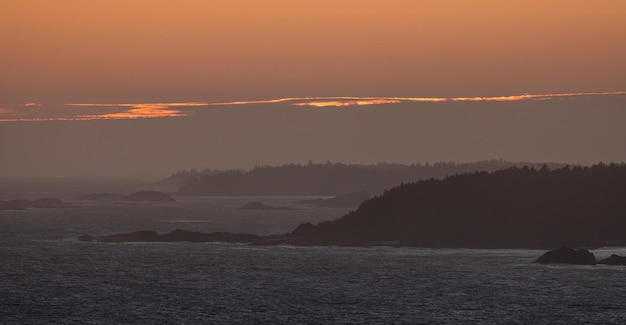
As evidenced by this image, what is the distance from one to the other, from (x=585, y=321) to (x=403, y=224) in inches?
3597

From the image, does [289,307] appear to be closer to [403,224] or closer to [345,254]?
[345,254]

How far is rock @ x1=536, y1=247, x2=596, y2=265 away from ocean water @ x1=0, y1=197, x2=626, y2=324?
8.39 ft

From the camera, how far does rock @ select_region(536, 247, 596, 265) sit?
14112 cm

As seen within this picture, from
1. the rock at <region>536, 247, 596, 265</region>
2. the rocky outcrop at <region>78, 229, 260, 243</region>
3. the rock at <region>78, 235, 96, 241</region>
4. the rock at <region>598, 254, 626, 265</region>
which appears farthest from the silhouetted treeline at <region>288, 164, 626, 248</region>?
the rock at <region>78, 235, 96, 241</region>

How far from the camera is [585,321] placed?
301 ft

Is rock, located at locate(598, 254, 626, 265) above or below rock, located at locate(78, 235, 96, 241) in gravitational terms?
below

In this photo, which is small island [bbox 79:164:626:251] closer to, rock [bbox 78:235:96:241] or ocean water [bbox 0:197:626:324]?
ocean water [bbox 0:197:626:324]

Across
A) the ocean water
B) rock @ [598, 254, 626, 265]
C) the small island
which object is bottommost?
the ocean water

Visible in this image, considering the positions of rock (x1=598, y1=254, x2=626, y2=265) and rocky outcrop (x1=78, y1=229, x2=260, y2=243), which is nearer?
rock (x1=598, y1=254, x2=626, y2=265)

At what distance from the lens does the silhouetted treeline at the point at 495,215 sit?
174 metres

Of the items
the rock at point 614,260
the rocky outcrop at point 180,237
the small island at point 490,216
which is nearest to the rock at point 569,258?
the rock at point 614,260

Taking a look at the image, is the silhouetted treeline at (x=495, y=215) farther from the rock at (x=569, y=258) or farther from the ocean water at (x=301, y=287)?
the rock at (x=569, y=258)

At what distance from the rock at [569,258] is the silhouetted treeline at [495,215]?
25.8 metres

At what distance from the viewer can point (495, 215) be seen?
17950 cm
